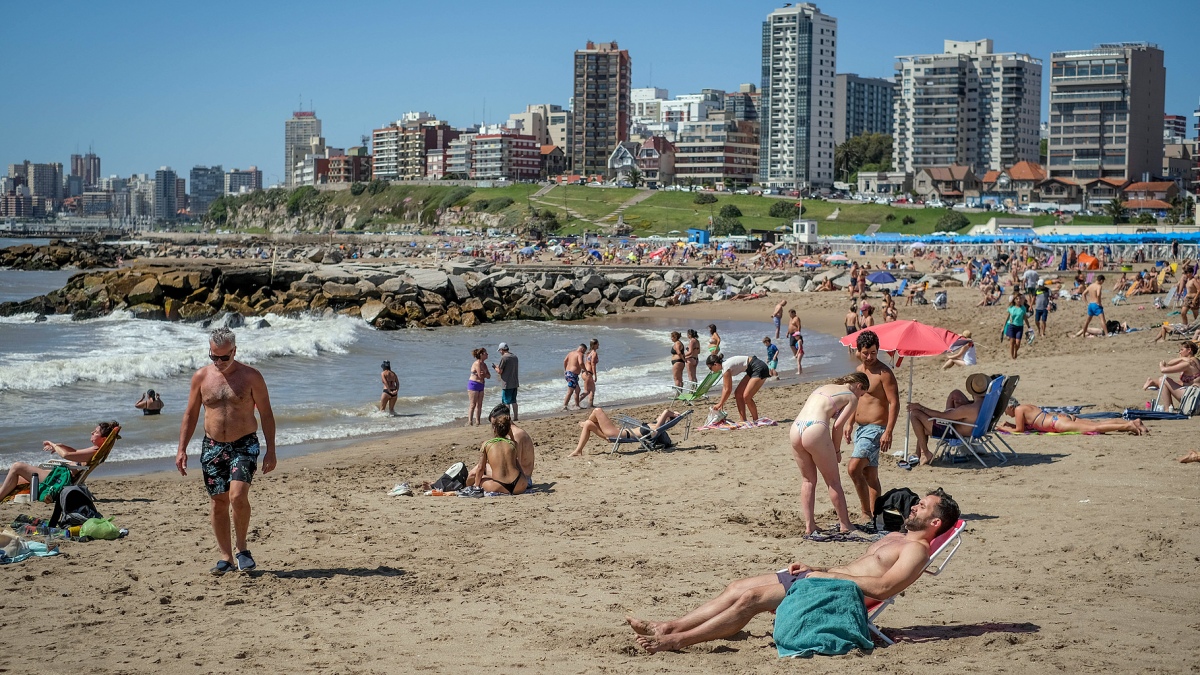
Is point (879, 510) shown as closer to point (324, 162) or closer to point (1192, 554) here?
point (1192, 554)

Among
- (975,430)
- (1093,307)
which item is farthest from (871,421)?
(1093,307)

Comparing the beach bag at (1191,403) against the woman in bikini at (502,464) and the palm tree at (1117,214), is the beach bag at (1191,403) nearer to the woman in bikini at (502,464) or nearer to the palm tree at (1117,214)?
the woman in bikini at (502,464)

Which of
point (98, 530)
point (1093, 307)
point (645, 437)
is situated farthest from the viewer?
point (1093, 307)

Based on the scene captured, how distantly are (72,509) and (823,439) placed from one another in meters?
5.75

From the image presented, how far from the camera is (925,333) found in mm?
10352

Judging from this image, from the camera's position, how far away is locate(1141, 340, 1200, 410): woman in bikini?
11.9 m

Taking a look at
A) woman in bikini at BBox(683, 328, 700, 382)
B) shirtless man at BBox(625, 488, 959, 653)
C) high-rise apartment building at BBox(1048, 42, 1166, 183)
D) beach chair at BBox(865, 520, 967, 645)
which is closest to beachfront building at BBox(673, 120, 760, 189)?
high-rise apartment building at BBox(1048, 42, 1166, 183)

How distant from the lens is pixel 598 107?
16000 centimetres

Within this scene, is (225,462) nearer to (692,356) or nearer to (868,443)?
(868,443)

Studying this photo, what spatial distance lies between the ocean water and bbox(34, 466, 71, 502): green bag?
3.93m

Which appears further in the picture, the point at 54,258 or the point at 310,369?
the point at 54,258

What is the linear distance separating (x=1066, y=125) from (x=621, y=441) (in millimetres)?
119372

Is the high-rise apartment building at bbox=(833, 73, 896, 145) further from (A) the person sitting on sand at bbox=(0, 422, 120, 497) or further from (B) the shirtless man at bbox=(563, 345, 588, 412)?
(A) the person sitting on sand at bbox=(0, 422, 120, 497)

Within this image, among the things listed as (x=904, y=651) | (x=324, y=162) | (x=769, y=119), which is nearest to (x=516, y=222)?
(x=769, y=119)
